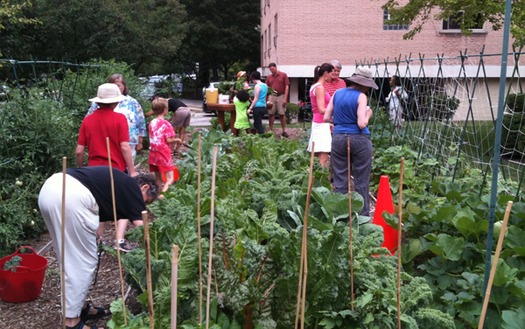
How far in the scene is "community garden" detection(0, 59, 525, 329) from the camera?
3.03 metres

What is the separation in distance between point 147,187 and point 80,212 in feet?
2.74

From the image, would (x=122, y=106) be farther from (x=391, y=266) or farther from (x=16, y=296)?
(x=391, y=266)

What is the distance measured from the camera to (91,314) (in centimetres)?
420

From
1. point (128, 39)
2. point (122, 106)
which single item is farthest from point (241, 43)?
point (122, 106)

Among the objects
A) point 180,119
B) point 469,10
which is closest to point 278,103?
point 180,119

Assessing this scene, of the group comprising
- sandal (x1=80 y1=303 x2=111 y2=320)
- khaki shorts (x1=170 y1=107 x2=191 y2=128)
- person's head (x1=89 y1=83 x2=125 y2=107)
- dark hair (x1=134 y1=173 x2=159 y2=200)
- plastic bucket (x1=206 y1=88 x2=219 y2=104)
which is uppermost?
person's head (x1=89 y1=83 x2=125 y2=107)

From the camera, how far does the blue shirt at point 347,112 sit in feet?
19.2

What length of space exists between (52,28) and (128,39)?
3.29 meters

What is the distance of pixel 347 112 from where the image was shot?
19.3ft

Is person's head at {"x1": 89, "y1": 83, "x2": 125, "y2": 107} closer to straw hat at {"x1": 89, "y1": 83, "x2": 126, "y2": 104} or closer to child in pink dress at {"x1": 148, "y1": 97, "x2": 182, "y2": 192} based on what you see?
straw hat at {"x1": 89, "y1": 83, "x2": 126, "y2": 104}

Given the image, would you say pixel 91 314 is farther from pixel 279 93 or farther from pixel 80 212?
pixel 279 93

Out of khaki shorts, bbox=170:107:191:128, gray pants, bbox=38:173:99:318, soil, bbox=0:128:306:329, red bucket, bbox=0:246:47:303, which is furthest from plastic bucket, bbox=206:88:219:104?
gray pants, bbox=38:173:99:318

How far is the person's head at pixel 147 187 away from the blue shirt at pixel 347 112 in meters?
2.22

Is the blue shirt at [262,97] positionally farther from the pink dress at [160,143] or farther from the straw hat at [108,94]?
the straw hat at [108,94]
